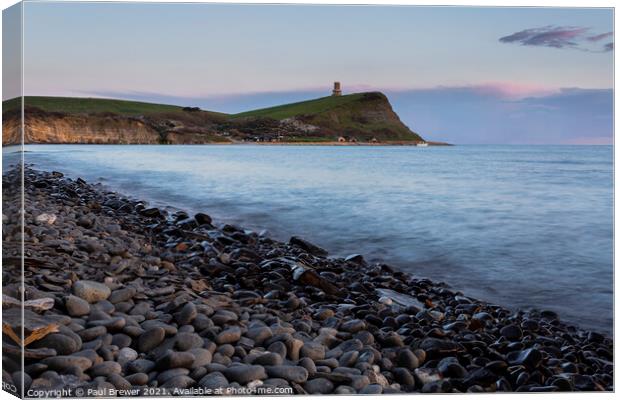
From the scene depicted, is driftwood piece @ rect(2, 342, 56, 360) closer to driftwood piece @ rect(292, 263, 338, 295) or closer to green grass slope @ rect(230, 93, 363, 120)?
driftwood piece @ rect(292, 263, 338, 295)

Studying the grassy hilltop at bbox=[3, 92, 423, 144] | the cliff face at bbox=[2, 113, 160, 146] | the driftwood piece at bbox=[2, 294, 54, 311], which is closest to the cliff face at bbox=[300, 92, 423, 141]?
the grassy hilltop at bbox=[3, 92, 423, 144]

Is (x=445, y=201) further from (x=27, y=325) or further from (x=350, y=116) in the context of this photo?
(x=27, y=325)

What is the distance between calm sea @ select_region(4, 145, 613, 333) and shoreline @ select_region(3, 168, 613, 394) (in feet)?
0.95

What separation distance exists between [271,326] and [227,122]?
2.04m

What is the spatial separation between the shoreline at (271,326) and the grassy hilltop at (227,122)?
647 millimetres

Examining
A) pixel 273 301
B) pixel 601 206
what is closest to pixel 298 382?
pixel 273 301

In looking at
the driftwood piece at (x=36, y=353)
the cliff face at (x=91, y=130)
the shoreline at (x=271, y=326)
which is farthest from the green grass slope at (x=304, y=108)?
the driftwood piece at (x=36, y=353)

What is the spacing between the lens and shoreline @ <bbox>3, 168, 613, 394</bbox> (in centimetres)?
471

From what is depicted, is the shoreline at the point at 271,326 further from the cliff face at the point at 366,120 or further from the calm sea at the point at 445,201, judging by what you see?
the cliff face at the point at 366,120

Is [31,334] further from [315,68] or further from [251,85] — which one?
[315,68]

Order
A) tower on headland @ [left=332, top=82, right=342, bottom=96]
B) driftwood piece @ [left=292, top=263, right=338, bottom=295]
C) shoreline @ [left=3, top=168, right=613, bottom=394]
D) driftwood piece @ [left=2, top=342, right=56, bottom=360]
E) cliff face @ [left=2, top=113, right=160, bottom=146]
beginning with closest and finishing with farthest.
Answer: driftwood piece @ [left=2, top=342, right=56, bottom=360], shoreline @ [left=3, top=168, right=613, bottom=394], cliff face @ [left=2, top=113, right=160, bottom=146], tower on headland @ [left=332, top=82, right=342, bottom=96], driftwood piece @ [left=292, top=263, right=338, bottom=295]

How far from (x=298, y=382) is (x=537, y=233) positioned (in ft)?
8.45

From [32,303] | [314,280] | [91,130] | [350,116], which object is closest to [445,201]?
[350,116]

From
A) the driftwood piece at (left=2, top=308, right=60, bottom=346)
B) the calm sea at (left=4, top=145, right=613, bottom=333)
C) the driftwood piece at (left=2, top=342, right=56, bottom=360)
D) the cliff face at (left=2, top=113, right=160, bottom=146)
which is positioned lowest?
the driftwood piece at (left=2, top=342, right=56, bottom=360)
